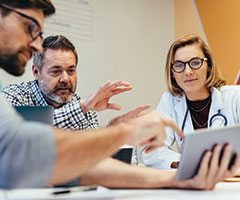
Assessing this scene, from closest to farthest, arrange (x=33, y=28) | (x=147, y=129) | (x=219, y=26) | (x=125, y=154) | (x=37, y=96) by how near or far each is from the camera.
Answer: (x=147, y=129)
(x=33, y=28)
(x=125, y=154)
(x=37, y=96)
(x=219, y=26)

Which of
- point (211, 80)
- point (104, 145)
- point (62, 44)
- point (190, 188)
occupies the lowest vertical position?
point (190, 188)

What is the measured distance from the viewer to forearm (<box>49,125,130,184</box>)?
774 mm

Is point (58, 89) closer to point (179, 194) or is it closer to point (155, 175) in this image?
point (155, 175)

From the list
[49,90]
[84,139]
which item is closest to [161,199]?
[84,139]

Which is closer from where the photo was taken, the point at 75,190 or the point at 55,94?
the point at 75,190

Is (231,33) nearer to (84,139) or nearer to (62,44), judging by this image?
(62,44)

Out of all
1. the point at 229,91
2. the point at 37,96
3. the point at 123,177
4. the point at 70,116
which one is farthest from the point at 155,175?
the point at 229,91

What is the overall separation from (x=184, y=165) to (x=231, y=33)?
2259mm

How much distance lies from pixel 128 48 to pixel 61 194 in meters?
2.27

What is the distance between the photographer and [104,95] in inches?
77.8

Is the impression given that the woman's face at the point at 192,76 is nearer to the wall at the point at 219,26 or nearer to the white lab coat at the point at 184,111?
the white lab coat at the point at 184,111

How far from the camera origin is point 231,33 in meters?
3.08

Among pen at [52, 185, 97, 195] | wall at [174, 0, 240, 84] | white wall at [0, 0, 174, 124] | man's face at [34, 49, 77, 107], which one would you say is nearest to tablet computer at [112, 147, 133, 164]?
pen at [52, 185, 97, 195]

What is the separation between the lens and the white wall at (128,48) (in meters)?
2.87
